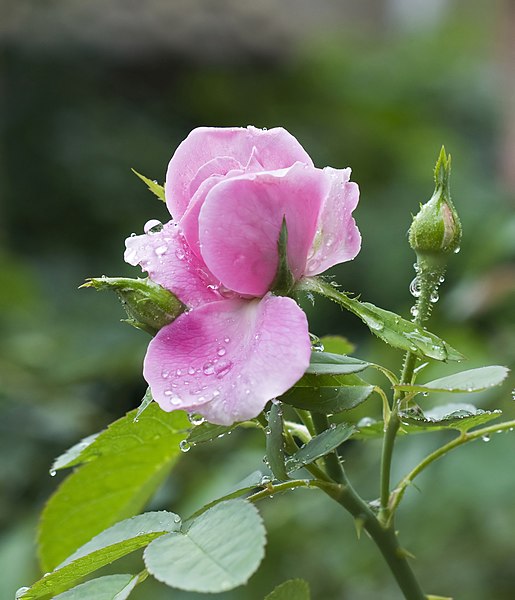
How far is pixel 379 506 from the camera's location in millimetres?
503

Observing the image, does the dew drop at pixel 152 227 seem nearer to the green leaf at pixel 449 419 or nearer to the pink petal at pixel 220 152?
the pink petal at pixel 220 152

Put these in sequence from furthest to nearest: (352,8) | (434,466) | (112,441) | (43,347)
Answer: (352,8) → (43,347) → (434,466) → (112,441)

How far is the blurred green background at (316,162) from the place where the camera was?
4.03 ft

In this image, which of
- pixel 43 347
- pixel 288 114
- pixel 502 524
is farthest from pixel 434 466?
pixel 288 114

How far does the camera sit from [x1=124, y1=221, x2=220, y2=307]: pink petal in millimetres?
442

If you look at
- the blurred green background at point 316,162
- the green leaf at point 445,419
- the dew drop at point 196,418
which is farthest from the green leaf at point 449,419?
the blurred green background at point 316,162

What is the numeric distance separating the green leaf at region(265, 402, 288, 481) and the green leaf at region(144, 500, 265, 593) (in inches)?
1.5

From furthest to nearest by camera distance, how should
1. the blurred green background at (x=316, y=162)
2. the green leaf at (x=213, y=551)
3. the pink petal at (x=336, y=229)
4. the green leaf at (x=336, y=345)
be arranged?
the blurred green background at (x=316, y=162), the green leaf at (x=336, y=345), the pink petal at (x=336, y=229), the green leaf at (x=213, y=551)

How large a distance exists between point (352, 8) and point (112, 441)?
4.75 m

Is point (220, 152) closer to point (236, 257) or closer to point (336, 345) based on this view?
point (236, 257)

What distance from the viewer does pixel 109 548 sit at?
414 mm

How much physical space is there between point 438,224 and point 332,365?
0.10 metres

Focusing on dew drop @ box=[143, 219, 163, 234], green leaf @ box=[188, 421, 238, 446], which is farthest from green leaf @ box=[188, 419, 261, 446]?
dew drop @ box=[143, 219, 163, 234]

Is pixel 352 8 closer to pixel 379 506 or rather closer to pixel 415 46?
pixel 415 46
